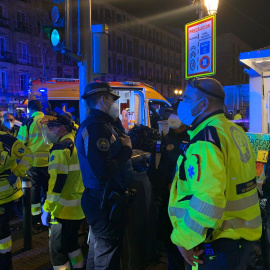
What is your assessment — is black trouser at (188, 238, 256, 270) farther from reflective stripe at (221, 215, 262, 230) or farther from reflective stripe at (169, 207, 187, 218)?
reflective stripe at (169, 207, 187, 218)

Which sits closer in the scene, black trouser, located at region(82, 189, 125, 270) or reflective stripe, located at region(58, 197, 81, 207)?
black trouser, located at region(82, 189, 125, 270)

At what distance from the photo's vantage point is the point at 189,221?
6.15ft

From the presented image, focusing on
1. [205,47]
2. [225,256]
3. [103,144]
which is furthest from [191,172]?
[205,47]

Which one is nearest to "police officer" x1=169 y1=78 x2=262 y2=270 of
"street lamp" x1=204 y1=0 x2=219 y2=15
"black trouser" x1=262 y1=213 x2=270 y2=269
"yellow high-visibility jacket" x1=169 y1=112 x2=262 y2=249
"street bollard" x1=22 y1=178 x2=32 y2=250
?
"yellow high-visibility jacket" x1=169 y1=112 x2=262 y2=249

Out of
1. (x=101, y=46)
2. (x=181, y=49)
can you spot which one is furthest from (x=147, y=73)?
(x=101, y=46)

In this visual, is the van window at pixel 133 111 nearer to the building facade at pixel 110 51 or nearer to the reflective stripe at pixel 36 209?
the reflective stripe at pixel 36 209

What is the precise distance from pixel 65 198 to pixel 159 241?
1.57 m

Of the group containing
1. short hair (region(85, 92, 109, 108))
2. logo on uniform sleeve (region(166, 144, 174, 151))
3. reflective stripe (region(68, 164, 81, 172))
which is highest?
short hair (region(85, 92, 109, 108))

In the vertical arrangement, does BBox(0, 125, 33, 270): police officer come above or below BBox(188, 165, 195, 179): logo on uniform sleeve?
below

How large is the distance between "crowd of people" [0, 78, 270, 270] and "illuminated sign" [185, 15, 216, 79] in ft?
11.1

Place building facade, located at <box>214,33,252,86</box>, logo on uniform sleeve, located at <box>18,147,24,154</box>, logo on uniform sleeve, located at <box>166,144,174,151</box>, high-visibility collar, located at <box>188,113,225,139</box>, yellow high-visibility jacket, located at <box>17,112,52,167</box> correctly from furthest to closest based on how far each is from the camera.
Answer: building facade, located at <box>214,33,252,86</box> < yellow high-visibility jacket, located at <box>17,112,52,167</box> < logo on uniform sleeve, located at <box>18,147,24,154</box> < logo on uniform sleeve, located at <box>166,144,174,151</box> < high-visibility collar, located at <box>188,113,225,139</box>

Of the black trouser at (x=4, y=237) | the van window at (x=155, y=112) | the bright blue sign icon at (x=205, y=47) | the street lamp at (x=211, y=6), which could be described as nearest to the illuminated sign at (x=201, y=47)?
the bright blue sign icon at (x=205, y=47)

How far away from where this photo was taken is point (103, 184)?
289 centimetres

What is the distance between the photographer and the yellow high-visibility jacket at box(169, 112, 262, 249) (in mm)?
1826
